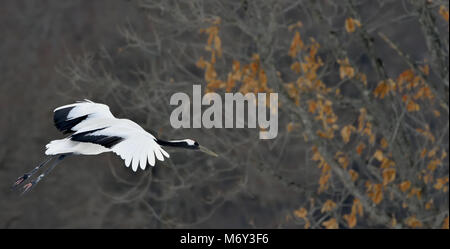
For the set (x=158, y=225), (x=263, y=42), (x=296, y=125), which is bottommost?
(x=158, y=225)

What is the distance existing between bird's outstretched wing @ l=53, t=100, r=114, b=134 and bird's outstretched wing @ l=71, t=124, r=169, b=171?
35 centimetres

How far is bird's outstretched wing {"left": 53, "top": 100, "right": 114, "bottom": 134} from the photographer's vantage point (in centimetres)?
305

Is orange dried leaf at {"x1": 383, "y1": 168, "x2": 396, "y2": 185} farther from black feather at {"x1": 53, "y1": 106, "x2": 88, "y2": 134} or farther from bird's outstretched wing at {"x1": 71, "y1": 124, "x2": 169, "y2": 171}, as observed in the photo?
bird's outstretched wing at {"x1": 71, "y1": 124, "x2": 169, "y2": 171}

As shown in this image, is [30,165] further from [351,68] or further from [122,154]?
[122,154]

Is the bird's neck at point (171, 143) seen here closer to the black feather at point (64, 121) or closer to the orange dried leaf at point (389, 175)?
the black feather at point (64, 121)

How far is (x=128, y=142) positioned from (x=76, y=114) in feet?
2.35

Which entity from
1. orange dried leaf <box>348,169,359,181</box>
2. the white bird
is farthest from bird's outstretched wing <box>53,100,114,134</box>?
orange dried leaf <box>348,169,359,181</box>

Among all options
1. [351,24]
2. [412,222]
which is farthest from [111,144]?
[412,222]

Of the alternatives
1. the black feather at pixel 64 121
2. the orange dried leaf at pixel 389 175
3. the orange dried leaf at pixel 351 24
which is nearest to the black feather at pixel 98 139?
Answer: the black feather at pixel 64 121

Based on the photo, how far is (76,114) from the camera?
10.5ft

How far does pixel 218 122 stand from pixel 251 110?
495 millimetres

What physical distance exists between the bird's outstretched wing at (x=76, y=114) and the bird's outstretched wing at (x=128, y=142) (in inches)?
13.6

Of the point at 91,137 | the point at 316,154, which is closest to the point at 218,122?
the point at 316,154

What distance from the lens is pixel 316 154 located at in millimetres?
6832
